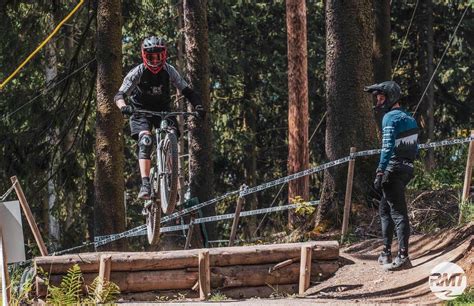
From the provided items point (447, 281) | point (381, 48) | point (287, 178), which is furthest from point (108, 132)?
point (381, 48)

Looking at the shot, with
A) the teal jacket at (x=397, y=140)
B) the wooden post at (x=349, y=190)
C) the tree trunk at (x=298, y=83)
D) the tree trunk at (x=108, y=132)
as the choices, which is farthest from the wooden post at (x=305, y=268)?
A: the tree trunk at (x=298, y=83)

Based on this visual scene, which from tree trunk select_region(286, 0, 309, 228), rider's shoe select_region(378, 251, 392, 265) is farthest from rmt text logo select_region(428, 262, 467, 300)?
tree trunk select_region(286, 0, 309, 228)

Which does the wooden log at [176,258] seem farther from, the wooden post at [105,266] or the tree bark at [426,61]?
the tree bark at [426,61]

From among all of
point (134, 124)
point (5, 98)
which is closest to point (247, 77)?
point (5, 98)

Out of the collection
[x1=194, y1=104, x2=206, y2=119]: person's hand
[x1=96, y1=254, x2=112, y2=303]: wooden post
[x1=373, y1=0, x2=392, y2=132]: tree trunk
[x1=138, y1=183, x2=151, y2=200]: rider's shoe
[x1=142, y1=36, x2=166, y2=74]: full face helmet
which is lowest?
[x1=96, y1=254, x2=112, y2=303]: wooden post

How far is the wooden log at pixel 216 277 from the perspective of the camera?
39.0 feet

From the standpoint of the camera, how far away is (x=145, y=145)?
464 inches

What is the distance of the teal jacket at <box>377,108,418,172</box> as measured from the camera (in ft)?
36.8

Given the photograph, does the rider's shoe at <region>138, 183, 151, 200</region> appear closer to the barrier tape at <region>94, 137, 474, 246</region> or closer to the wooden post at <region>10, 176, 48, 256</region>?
the wooden post at <region>10, 176, 48, 256</region>

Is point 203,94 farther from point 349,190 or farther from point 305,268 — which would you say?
point 305,268

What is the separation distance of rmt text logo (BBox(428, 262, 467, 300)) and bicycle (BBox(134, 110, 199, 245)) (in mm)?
3244

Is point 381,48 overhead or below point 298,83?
overhead

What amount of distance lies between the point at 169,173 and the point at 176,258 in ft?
3.80

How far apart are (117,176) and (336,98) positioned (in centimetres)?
432
